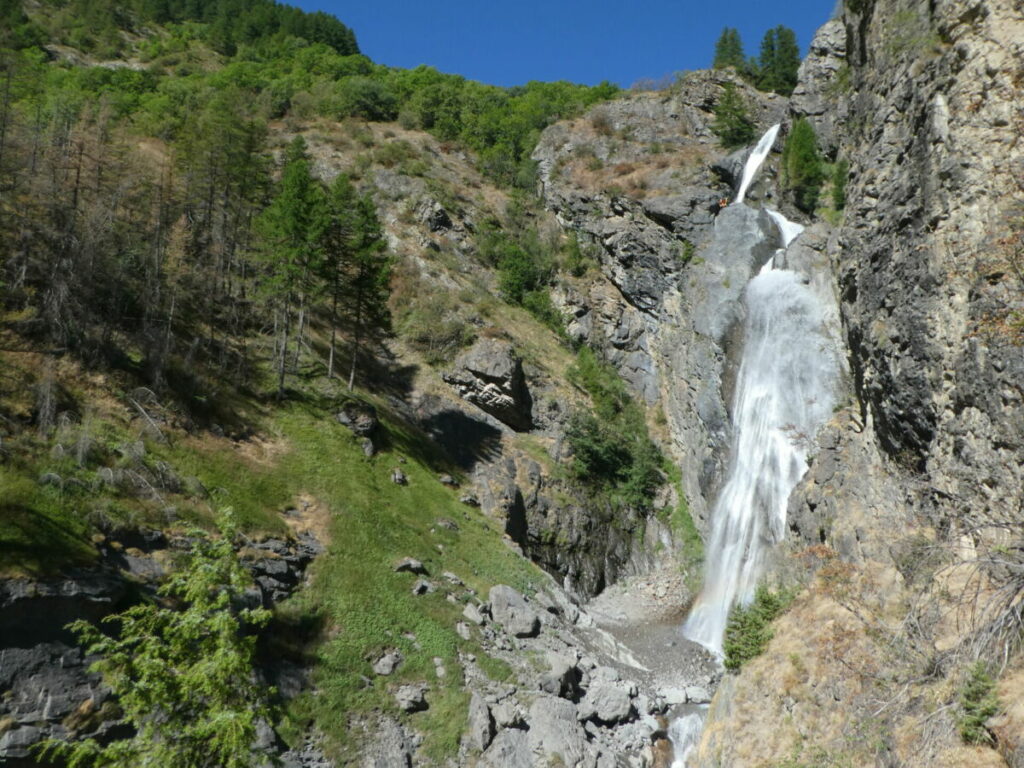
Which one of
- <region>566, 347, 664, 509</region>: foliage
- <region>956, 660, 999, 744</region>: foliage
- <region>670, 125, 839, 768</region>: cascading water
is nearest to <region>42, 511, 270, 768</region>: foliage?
<region>956, 660, 999, 744</region>: foliage

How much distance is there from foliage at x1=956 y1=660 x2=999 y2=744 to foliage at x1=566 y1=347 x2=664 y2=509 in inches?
852

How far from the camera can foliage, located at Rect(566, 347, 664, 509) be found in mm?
30475

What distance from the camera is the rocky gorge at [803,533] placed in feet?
34.6

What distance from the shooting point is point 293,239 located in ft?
82.7

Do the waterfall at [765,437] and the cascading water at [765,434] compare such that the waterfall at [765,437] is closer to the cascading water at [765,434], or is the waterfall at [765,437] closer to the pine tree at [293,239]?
the cascading water at [765,434]

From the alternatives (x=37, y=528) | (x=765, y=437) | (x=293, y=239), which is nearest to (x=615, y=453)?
(x=765, y=437)

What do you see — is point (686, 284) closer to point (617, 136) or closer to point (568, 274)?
point (568, 274)

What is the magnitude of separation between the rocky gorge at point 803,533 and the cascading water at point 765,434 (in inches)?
30.5

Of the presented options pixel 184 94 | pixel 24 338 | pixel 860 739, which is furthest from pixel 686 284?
pixel 184 94

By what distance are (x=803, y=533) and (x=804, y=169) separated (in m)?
25.5

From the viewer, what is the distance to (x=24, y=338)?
57.6 ft

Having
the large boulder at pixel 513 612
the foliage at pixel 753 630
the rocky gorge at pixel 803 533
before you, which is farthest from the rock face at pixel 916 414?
the large boulder at pixel 513 612

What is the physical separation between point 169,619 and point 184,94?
56.1 m

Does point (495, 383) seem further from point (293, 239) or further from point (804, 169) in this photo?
point (804, 169)
